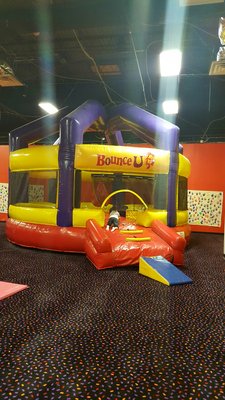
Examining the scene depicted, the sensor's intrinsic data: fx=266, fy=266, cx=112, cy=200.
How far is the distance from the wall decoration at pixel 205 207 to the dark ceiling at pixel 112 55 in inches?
64.7

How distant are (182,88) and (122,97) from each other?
4.43 feet

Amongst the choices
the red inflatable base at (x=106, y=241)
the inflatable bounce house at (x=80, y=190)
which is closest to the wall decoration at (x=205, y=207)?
the inflatable bounce house at (x=80, y=190)

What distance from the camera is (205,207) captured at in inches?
277

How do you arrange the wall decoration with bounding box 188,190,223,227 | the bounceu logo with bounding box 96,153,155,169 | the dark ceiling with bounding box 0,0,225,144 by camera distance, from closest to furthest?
the dark ceiling with bounding box 0,0,225,144
the bounceu logo with bounding box 96,153,155,169
the wall decoration with bounding box 188,190,223,227

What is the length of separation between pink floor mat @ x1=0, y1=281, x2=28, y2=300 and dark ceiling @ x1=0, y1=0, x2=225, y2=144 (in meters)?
3.37

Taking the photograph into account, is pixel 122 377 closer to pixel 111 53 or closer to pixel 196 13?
pixel 196 13

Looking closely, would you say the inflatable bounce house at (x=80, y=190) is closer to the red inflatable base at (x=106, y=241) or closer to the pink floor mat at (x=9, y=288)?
the red inflatable base at (x=106, y=241)

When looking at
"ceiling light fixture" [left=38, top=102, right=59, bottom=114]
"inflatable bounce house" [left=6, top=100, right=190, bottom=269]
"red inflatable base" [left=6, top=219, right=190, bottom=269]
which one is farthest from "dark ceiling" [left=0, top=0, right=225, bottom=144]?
"red inflatable base" [left=6, top=219, right=190, bottom=269]

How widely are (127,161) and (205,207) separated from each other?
3676 millimetres

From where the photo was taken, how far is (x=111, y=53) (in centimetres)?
480

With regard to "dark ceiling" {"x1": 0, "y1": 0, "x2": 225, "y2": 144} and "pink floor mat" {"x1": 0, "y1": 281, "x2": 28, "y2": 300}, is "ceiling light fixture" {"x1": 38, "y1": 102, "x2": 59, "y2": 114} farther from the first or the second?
"pink floor mat" {"x1": 0, "y1": 281, "x2": 28, "y2": 300}

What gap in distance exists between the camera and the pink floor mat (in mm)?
2358

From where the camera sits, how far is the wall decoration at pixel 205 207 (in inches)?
273

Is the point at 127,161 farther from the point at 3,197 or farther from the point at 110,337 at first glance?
the point at 3,197
